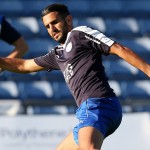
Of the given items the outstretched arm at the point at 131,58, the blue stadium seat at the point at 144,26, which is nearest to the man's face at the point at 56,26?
the outstretched arm at the point at 131,58

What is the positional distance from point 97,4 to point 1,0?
65.2 inches

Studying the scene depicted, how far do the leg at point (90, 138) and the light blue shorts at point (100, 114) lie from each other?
4 centimetres

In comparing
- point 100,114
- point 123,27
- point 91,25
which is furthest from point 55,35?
point 123,27

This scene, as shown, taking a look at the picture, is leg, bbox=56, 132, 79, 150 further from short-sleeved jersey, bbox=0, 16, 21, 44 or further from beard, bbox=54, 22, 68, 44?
short-sleeved jersey, bbox=0, 16, 21, 44

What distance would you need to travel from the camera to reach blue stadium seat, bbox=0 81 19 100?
8.85 m

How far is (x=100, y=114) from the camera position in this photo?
342 centimetres

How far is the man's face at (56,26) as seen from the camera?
11.6 ft

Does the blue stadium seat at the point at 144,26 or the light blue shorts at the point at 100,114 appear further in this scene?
the blue stadium seat at the point at 144,26

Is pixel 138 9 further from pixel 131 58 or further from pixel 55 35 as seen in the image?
pixel 131 58

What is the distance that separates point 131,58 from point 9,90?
19.2ft

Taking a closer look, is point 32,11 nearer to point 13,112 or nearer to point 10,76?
point 10,76

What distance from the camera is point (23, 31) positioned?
9703 millimetres

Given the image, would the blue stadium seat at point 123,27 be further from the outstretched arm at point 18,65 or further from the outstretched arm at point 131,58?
the outstretched arm at point 131,58

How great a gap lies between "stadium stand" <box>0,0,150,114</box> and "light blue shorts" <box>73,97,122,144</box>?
4.74m
